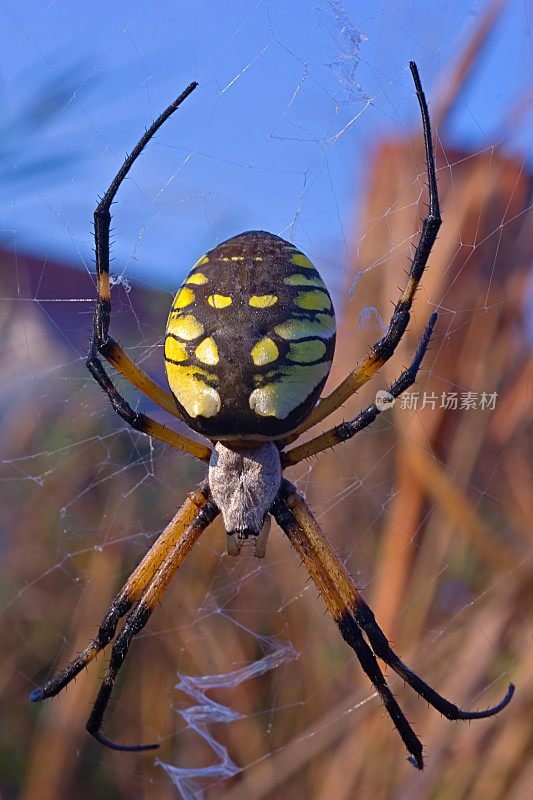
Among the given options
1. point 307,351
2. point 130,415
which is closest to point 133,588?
point 130,415

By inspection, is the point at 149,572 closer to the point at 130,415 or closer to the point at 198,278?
the point at 130,415

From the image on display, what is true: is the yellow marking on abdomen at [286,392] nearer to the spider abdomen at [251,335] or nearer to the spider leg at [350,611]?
the spider abdomen at [251,335]

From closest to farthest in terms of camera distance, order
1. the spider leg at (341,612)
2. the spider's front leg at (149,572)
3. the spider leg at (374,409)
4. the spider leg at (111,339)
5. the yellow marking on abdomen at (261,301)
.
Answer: the yellow marking on abdomen at (261,301), the spider leg at (111,339), the spider leg at (374,409), the spider leg at (341,612), the spider's front leg at (149,572)

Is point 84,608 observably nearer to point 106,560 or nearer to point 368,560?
point 106,560

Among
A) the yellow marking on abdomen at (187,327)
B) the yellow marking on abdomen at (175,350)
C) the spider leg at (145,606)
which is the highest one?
the yellow marking on abdomen at (187,327)

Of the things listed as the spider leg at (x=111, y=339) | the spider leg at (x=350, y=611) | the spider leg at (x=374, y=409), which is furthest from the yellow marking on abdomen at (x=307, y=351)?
the spider leg at (x=350, y=611)

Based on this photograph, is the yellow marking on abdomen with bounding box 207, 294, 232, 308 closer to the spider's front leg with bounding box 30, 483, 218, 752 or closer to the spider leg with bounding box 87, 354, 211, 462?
the spider leg with bounding box 87, 354, 211, 462

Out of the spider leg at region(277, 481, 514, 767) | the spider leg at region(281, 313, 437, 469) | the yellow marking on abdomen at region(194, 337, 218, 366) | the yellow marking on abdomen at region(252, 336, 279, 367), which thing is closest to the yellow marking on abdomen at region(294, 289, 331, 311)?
the yellow marking on abdomen at region(252, 336, 279, 367)
